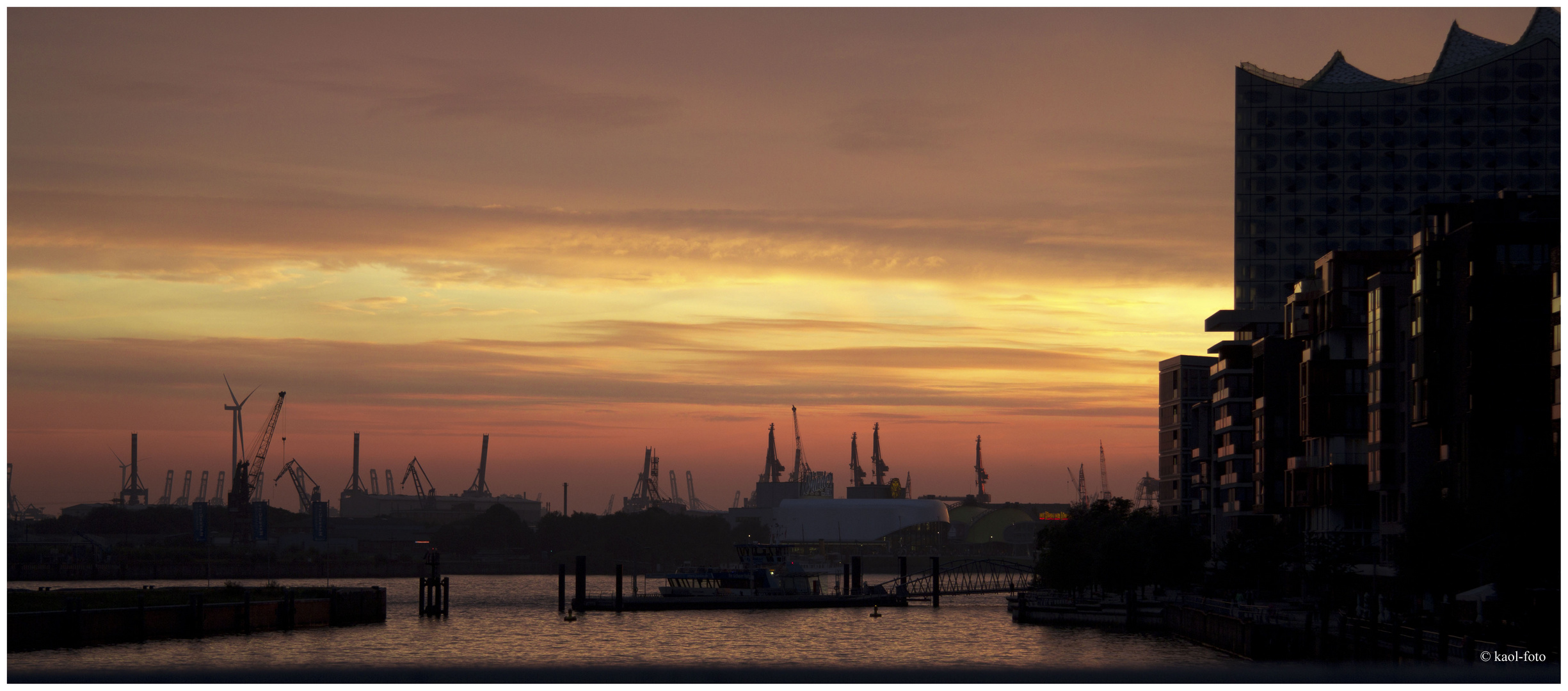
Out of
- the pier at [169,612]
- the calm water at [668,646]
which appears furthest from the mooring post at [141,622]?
the calm water at [668,646]

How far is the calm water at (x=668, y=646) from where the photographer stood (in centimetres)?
9306

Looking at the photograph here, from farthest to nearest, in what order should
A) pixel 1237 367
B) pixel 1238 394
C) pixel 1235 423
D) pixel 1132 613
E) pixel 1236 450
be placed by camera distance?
pixel 1237 367, pixel 1238 394, pixel 1235 423, pixel 1236 450, pixel 1132 613

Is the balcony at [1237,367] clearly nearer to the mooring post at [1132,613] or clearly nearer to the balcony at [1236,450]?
the balcony at [1236,450]

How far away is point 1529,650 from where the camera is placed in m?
59.0

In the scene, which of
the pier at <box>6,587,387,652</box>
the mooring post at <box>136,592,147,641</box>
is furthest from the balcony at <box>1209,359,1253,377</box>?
the mooring post at <box>136,592,147,641</box>

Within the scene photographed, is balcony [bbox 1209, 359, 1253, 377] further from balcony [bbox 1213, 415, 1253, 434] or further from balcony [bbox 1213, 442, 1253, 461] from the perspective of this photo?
balcony [bbox 1213, 442, 1253, 461]

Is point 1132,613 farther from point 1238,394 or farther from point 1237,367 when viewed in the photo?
point 1237,367

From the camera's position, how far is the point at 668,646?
11369 centimetres

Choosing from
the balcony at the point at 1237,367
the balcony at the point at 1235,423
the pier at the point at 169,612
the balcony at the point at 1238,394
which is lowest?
the pier at the point at 169,612

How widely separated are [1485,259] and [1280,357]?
137 ft

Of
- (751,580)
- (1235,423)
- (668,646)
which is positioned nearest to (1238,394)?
(1235,423)

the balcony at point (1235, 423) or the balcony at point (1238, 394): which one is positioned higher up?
the balcony at point (1238, 394)

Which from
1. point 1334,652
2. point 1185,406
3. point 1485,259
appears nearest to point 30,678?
point 1334,652

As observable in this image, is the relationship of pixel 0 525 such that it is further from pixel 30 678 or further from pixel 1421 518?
pixel 1421 518
